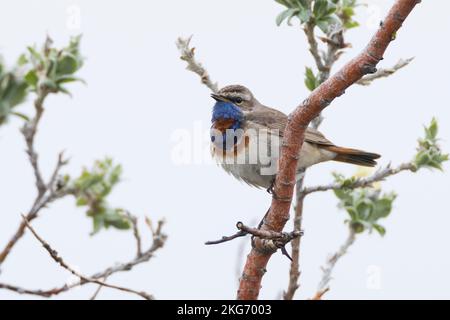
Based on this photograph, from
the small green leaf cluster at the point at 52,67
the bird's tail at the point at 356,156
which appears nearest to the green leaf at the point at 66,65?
the small green leaf cluster at the point at 52,67

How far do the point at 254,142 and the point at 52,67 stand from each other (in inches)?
85.5

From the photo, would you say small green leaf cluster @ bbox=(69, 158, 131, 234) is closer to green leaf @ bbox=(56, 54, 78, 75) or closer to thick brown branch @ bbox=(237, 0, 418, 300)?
green leaf @ bbox=(56, 54, 78, 75)

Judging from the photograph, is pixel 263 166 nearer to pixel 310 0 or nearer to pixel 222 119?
pixel 222 119

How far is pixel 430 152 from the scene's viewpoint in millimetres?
5297

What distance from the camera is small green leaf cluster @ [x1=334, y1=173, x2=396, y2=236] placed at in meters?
5.27

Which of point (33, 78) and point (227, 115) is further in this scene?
point (227, 115)

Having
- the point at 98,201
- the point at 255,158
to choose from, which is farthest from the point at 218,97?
the point at 98,201

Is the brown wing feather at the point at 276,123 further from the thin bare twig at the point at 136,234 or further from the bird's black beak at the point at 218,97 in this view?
the thin bare twig at the point at 136,234

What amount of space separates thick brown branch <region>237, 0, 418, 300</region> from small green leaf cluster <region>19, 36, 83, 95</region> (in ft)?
3.91

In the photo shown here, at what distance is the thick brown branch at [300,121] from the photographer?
2969 millimetres

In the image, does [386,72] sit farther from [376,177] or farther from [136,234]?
[136,234]
